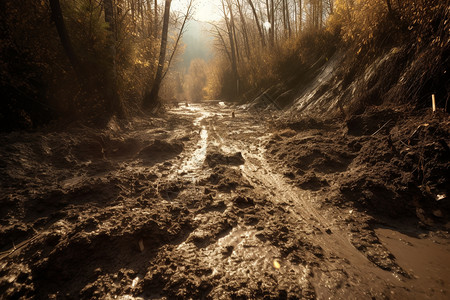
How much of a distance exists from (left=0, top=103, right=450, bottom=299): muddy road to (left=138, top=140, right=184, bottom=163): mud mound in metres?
0.35

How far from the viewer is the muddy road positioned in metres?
1.44

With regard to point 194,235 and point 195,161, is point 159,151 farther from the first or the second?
point 194,235

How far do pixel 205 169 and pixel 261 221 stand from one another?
153 cm

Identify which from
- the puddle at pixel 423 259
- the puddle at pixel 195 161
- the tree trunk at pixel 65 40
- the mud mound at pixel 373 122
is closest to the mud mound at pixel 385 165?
the mud mound at pixel 373 122

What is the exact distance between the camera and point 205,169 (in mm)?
3443

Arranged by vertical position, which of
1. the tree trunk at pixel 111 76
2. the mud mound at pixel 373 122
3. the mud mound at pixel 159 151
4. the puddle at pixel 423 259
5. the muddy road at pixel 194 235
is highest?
the tree trunk at pixel 111 76

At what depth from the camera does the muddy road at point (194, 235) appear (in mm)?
1436

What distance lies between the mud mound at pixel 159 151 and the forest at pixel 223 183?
0.04 metres

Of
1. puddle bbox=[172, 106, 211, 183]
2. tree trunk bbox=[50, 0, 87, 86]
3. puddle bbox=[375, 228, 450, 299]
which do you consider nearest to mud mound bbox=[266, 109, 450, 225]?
puddle bbox=[375, 228, 450, 299]

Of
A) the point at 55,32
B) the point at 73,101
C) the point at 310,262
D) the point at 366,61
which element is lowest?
the point at 310,262

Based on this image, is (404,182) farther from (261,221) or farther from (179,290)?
(179,290)

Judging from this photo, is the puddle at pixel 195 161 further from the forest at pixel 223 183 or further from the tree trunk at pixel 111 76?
the tree trunk at pixel 111 76

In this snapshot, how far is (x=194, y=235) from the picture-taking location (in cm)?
193

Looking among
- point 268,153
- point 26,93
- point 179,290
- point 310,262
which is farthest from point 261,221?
point 26,93
